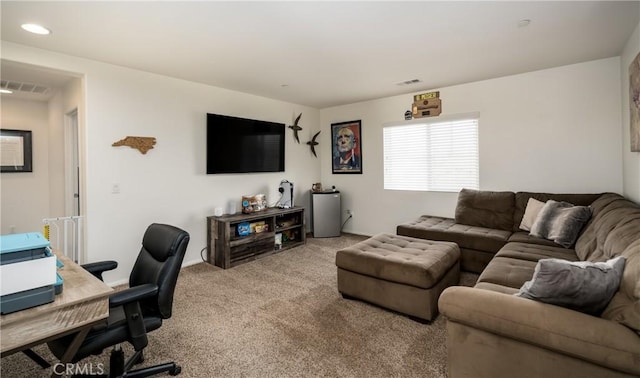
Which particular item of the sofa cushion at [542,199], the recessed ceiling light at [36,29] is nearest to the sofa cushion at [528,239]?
the sofa cushion at [542,199]

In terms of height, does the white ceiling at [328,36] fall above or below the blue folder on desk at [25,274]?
above

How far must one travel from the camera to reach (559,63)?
3393mm

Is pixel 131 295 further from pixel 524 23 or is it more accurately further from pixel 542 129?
pixel 542 129

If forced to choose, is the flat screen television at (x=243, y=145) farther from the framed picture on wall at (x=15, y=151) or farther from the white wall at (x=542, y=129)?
the framed picture on wall at (x=15, y=151)

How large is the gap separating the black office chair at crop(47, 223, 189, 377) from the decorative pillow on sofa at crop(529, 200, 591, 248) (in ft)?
10.5

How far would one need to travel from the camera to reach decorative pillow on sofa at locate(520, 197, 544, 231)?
3.28 meters

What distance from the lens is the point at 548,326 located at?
1.32 m

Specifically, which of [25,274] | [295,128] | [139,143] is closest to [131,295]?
[25,274]

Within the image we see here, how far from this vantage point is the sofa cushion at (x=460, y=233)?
3213 millimetres

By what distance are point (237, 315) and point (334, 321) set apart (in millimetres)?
824

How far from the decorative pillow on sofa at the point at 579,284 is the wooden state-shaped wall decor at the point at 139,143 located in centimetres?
379

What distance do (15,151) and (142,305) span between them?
444 cm

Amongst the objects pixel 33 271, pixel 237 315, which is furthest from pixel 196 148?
pixel 33 271

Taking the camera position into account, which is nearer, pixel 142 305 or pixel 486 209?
pixel 142 305
